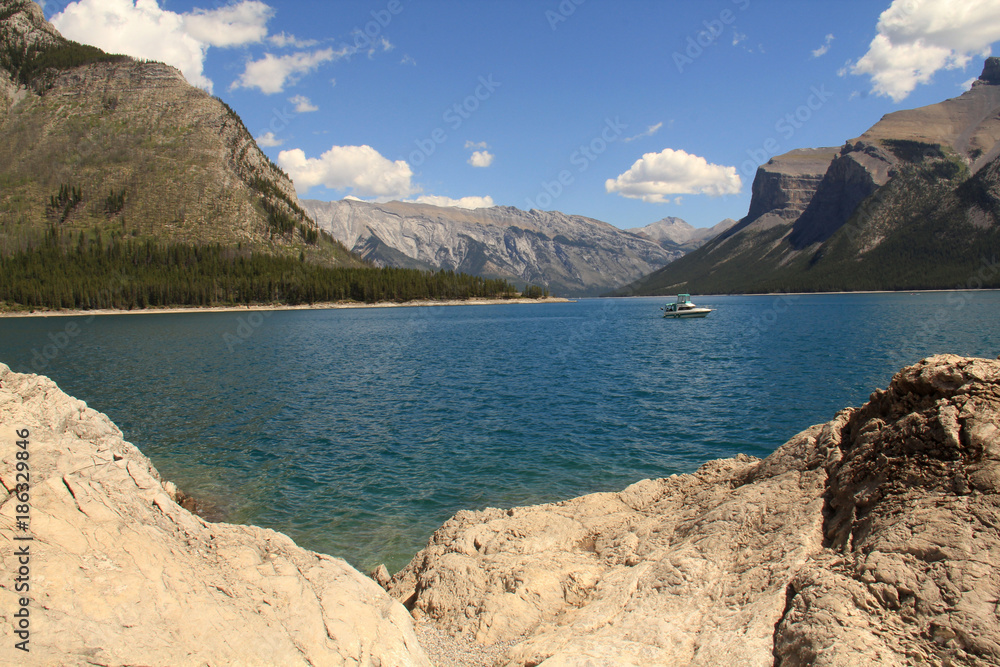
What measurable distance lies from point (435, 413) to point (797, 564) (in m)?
23.9

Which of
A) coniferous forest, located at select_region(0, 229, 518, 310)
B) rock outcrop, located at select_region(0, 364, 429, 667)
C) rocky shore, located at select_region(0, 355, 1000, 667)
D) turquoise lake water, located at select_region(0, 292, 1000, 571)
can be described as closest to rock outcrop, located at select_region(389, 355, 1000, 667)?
rocky shore, located at select_region(0, 355, 1000, 667)

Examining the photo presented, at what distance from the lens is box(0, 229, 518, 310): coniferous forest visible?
150m

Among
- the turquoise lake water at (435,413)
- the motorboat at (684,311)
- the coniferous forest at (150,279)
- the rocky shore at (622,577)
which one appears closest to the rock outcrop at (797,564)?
the rocky shore at (622,577)

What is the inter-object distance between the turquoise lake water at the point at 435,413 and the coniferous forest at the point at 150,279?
106633 mm

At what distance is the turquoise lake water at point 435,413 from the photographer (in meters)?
17.7

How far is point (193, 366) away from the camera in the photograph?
48.7 m

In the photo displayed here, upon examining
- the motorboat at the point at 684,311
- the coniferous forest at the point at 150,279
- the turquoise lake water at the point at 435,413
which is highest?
the coniferous forest at the point at 150,279

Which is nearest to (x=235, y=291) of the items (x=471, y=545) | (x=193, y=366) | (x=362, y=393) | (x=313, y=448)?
(x=193, y=366)

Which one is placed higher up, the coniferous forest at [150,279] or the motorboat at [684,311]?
the coniferous forest at [150,279]

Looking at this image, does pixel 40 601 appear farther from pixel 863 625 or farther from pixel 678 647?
pixel 863 625

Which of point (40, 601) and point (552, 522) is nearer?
point (40, 601)

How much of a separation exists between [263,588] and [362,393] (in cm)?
3001

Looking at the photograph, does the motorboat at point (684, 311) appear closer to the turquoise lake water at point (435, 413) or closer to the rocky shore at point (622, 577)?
the turquoise lake water at point (435, 413)

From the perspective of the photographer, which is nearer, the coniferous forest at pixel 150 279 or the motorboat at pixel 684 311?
the motorboat at pixel 684 311
